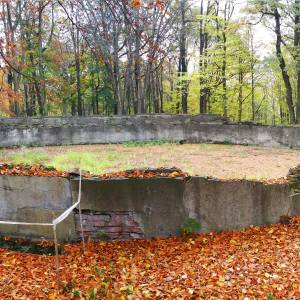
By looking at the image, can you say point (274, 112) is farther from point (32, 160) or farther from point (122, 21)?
point (32, 160)

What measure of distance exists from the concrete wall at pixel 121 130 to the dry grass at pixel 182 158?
907mm

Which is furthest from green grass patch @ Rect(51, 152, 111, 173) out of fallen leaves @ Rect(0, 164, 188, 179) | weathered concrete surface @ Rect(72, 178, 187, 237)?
weathered concrete surface @ Rect(72, 178, 187, 237)

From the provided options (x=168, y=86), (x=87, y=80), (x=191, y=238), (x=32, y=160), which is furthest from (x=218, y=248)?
(x=168, y=86)

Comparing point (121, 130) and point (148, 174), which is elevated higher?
point (121, 130)

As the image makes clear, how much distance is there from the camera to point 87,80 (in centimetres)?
3127

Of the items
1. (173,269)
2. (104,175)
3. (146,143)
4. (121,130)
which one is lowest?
(173,269)

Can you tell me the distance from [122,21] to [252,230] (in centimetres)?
1732

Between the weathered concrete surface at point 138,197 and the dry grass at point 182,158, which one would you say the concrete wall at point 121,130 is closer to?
the dry grass at point 182,158

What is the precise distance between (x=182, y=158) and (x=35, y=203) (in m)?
7.72

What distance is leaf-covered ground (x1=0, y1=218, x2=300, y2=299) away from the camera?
198 inches

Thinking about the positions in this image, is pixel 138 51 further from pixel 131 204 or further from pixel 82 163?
pixel 131 204

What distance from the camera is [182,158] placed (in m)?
14.4

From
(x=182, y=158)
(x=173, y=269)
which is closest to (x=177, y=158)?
(x=182, y=158)

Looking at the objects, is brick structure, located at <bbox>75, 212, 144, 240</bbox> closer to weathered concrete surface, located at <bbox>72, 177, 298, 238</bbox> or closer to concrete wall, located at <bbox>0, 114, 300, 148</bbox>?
weathered concrete surface, located at <bbox>72, 177, 298, 238</bbox>
